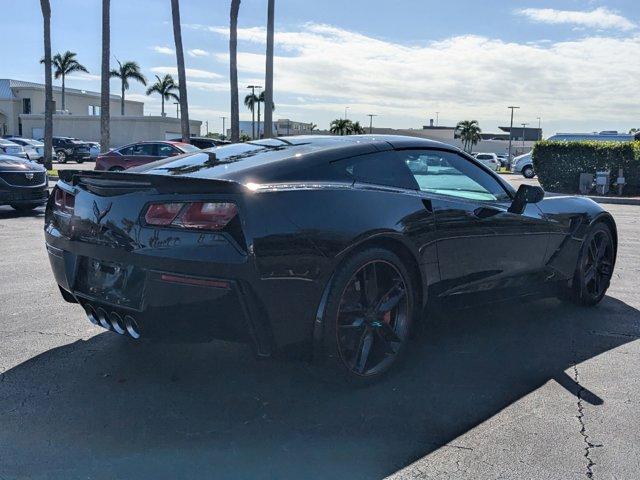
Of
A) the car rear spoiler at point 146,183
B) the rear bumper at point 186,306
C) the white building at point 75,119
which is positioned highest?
the white building at point 75,119

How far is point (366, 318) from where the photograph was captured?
373 centimetres

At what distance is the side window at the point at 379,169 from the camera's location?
3832mm

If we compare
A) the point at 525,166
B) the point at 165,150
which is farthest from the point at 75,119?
the point at 165,150

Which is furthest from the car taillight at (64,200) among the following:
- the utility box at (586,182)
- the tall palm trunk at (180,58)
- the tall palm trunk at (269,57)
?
the tall palm trunk at (180,58)

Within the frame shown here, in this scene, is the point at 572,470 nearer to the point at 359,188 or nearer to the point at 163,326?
the point at 359,188

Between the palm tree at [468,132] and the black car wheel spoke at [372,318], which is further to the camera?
the palm tree at [468,132]

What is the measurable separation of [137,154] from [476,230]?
18.3 meters

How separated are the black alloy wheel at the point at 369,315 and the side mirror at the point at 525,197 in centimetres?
126

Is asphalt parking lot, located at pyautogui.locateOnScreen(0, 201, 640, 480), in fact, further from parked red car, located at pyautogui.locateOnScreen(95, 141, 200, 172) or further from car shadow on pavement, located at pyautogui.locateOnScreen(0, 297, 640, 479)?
parked red car, located at pyautogui.locateOnScreen(95, 141, 200, 172)

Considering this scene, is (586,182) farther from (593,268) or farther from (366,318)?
(366,318)

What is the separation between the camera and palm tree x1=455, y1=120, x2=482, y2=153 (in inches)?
3529

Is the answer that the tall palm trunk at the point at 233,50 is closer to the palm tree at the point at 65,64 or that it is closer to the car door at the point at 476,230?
the car door at the point at 476,230

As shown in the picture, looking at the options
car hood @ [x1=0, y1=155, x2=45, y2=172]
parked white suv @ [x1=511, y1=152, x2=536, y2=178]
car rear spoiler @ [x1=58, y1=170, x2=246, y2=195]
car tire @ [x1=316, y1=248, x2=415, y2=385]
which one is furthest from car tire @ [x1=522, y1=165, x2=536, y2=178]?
car rear spoiler @ [x1=58, y1=170, x2=246, y2=195]

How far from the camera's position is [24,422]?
3230 mm
